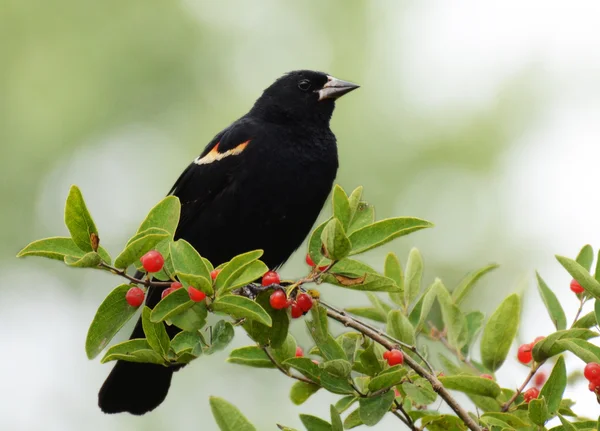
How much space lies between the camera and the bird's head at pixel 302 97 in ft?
10.5

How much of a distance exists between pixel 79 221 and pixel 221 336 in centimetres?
37

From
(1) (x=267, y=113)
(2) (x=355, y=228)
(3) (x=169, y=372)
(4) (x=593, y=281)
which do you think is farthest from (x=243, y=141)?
(4) (x=593, y=281)

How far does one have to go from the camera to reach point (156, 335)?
5.87 ft

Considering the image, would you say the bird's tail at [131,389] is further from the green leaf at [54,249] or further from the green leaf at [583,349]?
the green leaf at [583,349]

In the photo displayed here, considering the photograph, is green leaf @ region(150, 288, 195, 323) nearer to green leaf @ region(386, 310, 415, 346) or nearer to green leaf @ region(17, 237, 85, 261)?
green leaf @ region(17, 237, 85, 261)

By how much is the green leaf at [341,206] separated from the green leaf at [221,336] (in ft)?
1.04

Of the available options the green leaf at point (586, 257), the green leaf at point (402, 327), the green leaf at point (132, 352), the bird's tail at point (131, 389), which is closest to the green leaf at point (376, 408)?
the green leaf at point (402, 327)

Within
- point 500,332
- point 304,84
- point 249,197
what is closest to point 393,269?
point 500,332

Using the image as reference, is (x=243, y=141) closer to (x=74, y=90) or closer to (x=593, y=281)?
(x=593, y=281)

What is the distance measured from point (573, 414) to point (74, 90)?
566 cm

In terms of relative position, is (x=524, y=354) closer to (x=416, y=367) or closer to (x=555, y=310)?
(x=555, y=310)

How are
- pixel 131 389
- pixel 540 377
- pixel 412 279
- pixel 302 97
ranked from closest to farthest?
pixel 412 279
pixel 540 377
pixel 131 389
pixel 302 97

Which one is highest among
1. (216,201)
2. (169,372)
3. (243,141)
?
(243,141)

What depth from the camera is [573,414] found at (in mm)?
1823
